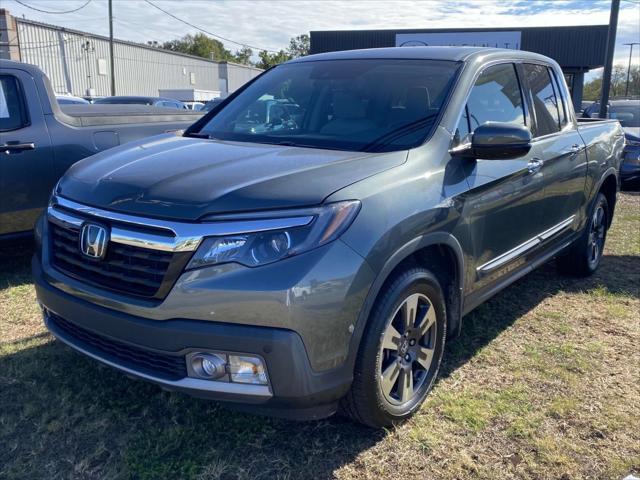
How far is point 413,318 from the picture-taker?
2881mm

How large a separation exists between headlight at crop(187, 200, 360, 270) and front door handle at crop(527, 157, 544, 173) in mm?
A: 1981

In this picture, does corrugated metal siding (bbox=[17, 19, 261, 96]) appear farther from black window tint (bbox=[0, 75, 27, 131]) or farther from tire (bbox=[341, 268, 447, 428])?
tire (bbox=[341, 268, 447, 428])

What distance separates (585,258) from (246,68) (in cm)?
5833

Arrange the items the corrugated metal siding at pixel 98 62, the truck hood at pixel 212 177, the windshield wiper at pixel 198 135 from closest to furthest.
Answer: the truck hood at pixel 212 177, the windshield wiper at pixel 198 135, the corrugated metal siding at pixel 98 62

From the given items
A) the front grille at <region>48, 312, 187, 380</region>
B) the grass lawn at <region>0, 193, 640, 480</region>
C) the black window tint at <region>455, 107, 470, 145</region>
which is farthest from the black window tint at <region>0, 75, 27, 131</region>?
the black window tint at <region>455, 107, 470, 145</region>

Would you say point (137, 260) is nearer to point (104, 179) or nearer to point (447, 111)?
point (104, 179)

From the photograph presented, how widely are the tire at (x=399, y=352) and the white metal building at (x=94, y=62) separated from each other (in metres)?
31.1

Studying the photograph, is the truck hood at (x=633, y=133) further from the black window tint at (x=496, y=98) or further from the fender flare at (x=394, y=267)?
the fender flare at (x=394, y=267)

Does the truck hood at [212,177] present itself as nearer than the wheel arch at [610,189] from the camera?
Yes

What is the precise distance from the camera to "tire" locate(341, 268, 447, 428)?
256cm

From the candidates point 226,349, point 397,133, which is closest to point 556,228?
point 397,133

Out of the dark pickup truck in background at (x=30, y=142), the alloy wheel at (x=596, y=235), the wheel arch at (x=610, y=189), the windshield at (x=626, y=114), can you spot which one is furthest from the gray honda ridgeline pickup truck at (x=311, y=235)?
the windshield at (x=626, y=114)

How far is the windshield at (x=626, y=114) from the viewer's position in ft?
42.0

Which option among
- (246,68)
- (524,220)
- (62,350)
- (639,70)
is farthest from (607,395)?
(639,70)
